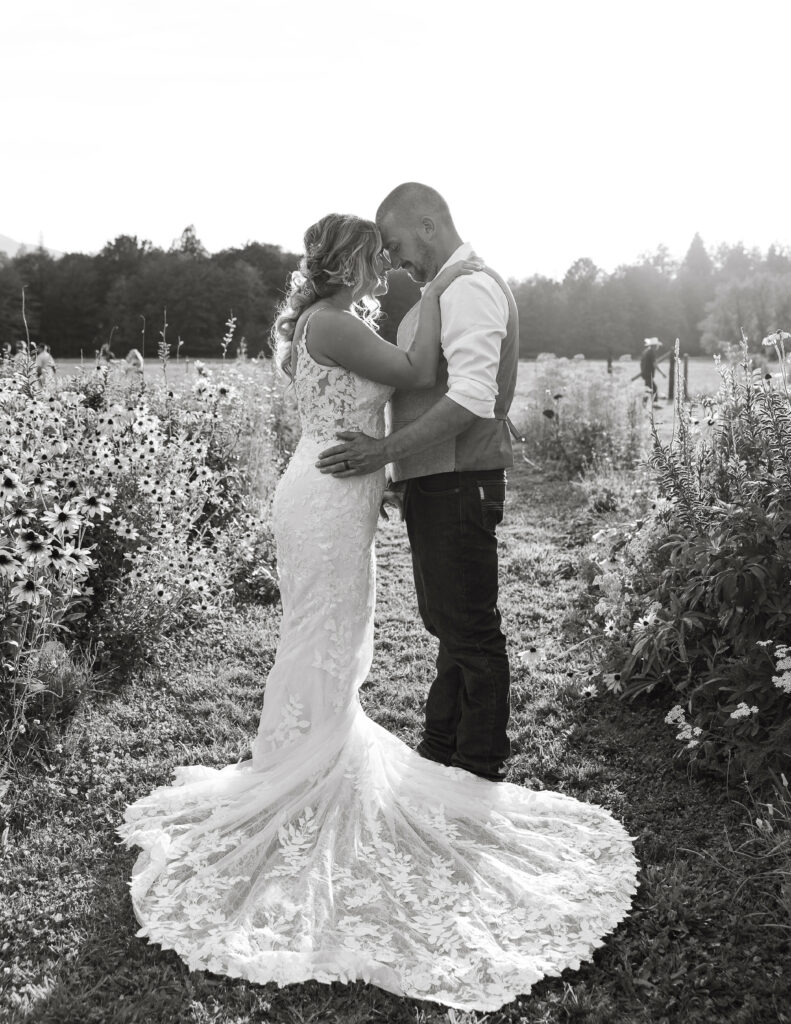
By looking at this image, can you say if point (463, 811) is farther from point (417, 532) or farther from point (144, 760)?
point (144, 760)

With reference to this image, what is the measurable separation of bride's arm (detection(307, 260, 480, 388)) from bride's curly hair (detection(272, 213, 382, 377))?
0.45 feet

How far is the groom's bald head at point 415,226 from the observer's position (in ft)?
10.7

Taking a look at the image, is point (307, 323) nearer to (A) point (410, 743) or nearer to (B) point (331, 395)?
(B) point (331, 395)

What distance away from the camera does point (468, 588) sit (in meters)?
3.38

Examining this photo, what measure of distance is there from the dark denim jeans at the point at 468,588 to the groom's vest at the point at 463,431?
0.05m

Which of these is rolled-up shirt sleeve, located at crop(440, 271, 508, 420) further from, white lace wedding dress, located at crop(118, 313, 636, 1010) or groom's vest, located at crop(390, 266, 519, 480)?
white lace wedding dress, located at crop(118, 313, 636, 1010)

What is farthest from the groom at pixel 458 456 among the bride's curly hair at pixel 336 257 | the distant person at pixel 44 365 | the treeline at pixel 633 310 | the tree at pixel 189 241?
the treeline at pixel 633 310

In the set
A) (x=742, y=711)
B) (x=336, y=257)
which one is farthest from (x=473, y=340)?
(x=742, y=711)

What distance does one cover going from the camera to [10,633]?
3865mm

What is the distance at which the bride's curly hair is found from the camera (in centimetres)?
307

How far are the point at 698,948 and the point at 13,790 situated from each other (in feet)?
8.61

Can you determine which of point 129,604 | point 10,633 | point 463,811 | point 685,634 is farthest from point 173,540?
point 685,634

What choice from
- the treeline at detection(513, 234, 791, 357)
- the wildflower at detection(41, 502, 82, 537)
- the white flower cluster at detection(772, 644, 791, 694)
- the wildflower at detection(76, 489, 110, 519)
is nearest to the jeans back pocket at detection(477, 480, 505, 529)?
the white flower cluster at detection(772, 644, 791, 694)

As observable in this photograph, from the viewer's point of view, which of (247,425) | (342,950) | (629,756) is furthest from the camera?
(247,425)
